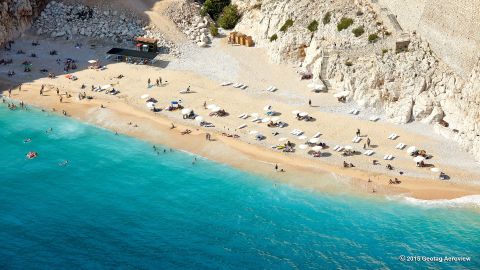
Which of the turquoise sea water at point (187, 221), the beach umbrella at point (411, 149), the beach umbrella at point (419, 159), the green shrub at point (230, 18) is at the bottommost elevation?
the turquoise sea water at point (187, 221)

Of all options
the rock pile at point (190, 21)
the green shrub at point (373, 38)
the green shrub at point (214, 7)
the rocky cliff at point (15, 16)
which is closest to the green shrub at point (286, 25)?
the rock pile at point (190, 21)

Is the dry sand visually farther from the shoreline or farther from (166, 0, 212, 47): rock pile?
(166, 0, 212, 47): rock pile

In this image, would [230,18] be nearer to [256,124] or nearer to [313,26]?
[313,26]

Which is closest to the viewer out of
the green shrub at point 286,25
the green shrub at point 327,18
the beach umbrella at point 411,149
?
the beach umbrella at point 411,149

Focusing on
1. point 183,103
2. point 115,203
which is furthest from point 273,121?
point 115,203

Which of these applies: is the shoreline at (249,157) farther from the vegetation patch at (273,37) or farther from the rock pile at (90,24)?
the vegetation patch at (273,37)

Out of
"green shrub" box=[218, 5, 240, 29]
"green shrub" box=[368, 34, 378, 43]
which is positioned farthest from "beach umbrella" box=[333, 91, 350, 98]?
Answer: "green shrub" box=[218, 5, 240, 29]

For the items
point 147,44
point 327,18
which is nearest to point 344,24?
point 327,18
